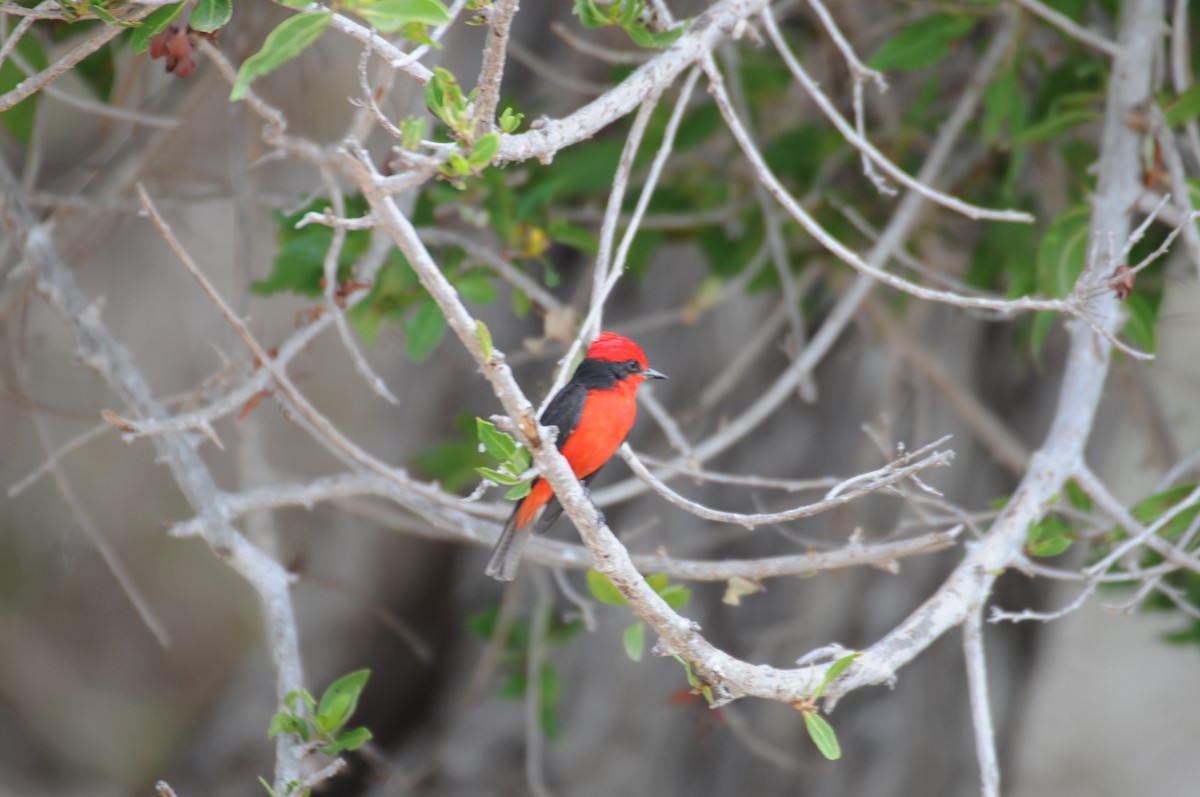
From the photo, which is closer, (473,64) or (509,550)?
(509,550)

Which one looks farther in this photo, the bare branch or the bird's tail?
the bird's tail

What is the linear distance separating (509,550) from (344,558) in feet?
9.82

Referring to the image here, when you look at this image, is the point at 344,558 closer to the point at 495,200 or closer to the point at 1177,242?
the point at 495,200

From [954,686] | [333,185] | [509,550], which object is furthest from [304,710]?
[954,686]

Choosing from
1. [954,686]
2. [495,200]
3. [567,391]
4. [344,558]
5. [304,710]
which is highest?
[495,200]

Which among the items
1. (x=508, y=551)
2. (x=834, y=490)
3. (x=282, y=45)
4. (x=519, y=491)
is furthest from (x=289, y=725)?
Answer: (x=282, y=45)

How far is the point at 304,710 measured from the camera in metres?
2.75

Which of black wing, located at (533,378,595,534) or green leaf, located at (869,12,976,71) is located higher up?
green leaf, located at (869,12,976,71)

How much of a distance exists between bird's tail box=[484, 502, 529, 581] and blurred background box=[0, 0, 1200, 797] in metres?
0.24

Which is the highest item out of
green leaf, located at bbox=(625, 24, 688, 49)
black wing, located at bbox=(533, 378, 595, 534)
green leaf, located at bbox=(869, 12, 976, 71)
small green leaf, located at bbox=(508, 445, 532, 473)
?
green leaf, located at bbox=(625, 24, 688, 49)

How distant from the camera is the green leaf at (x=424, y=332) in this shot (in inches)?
Result: 132

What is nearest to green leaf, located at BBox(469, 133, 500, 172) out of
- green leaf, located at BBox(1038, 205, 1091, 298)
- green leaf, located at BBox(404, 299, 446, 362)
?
green leaf, located at BBox(404, 299, 446, 362)

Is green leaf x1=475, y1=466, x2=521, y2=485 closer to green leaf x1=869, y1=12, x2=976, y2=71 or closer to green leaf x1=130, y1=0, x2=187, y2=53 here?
green leaf x1=130, y1=0, x2=187, y2=53

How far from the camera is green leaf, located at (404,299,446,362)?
11.0 feet
